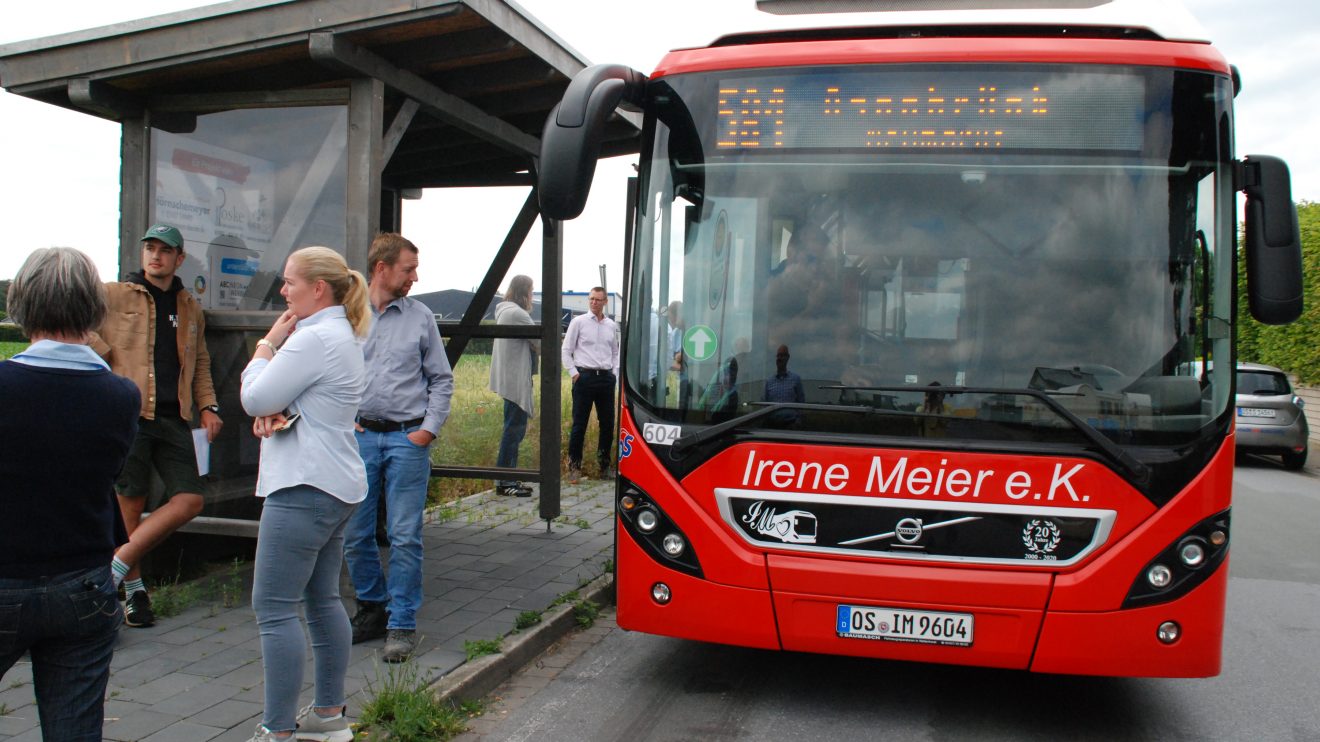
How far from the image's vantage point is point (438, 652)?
484 cm

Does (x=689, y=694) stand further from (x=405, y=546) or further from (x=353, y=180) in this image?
(x=353, y=180)

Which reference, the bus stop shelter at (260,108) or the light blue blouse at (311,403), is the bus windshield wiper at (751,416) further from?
the bus stop shelter at (260,108)

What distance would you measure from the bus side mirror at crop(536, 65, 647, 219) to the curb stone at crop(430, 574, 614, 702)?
1940mm

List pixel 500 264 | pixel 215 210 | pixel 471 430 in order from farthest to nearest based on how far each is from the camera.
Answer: pixel 471 430 < pixel 500 264 < pixel 215 210

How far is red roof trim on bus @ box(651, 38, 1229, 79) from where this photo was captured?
4191mm

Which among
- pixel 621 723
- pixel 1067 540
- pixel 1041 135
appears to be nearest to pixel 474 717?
pixel 621 723

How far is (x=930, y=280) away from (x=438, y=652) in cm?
270

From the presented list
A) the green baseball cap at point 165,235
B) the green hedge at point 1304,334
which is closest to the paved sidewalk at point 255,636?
the green baseball cap at point 165,235

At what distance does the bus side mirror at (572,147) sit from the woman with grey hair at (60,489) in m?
1.87

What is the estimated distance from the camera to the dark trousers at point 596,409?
10742 millimetres

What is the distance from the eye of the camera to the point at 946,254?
14.0ft

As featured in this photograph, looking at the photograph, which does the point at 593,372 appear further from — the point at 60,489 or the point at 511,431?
the point at 60,489

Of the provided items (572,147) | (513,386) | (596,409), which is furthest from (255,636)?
(596,409)

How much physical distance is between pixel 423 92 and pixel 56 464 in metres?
3.86
